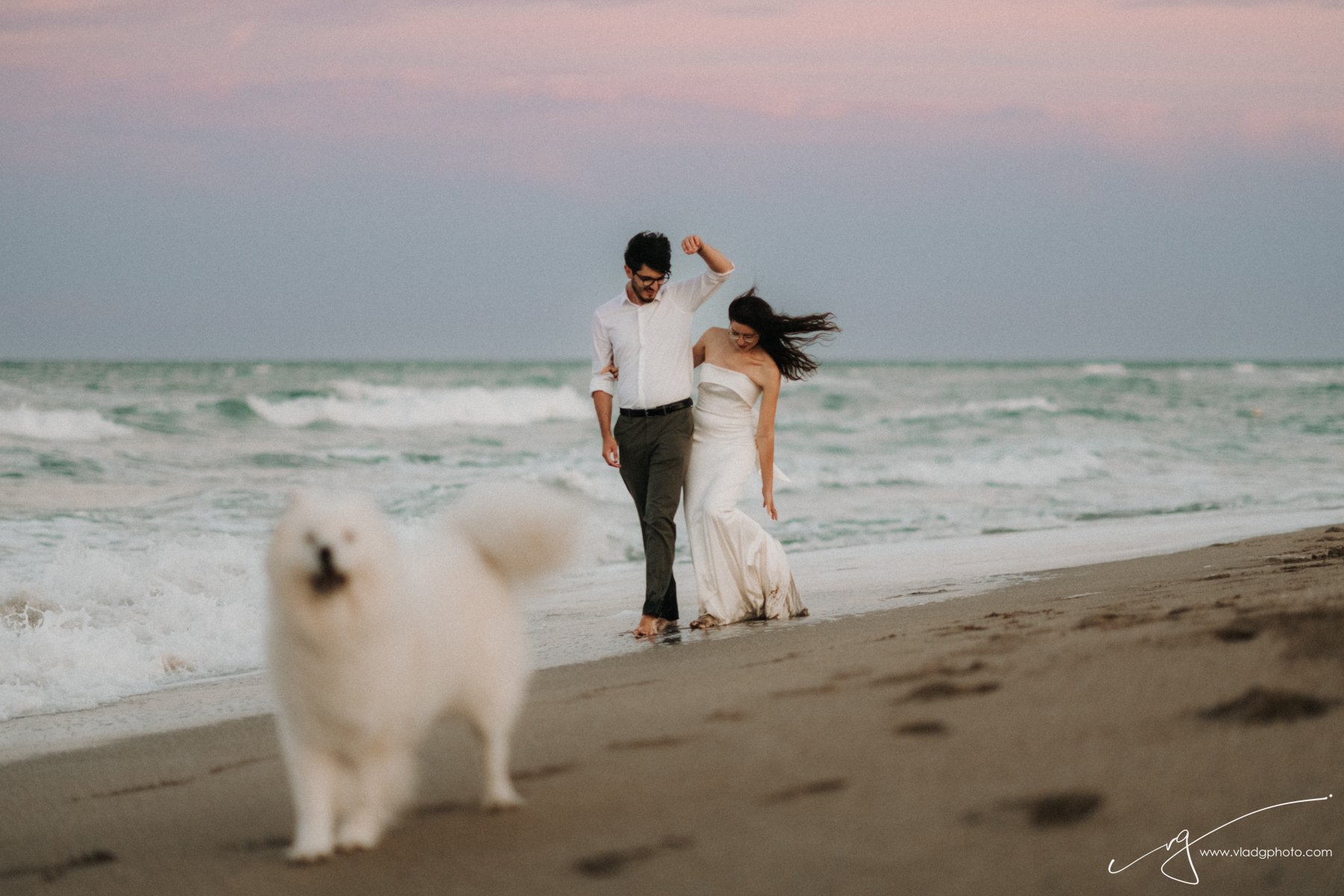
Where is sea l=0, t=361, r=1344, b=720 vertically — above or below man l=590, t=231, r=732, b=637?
below

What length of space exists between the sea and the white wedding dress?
0.36m

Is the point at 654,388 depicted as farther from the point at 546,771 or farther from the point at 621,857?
the point at 621,857

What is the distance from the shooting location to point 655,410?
6.59 m

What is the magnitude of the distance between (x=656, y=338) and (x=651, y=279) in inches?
13.0

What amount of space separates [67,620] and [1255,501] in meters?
11.7

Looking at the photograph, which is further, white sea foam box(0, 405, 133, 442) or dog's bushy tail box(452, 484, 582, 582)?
white sea foam box(0, 405, 133, 442)

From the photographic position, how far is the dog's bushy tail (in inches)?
128

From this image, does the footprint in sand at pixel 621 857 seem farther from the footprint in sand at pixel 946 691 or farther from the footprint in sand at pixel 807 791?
the footprint in sand at pixel 946 691

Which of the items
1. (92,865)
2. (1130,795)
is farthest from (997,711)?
(92,865)

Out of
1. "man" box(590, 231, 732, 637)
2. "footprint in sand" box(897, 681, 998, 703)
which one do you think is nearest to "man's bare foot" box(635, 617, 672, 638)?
"man" box(590, 231, 732, 637)

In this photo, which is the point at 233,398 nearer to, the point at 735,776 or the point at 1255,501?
the point at 1255,501

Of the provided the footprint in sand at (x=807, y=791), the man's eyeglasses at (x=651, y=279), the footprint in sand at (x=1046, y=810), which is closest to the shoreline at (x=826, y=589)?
the footprint in sand at (x=807, y=791)

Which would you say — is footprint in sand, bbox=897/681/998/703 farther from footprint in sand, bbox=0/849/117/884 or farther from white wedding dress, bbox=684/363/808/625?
white wedding dress, bbox=684/363/808/625
